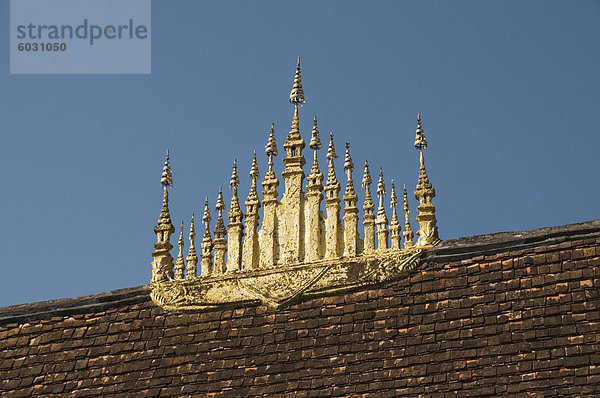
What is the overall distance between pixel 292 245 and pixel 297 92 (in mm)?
2617

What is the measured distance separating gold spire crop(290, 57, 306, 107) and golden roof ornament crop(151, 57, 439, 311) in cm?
24

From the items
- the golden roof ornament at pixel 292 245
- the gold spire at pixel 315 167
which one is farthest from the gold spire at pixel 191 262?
the gold spire at pixel 315 167

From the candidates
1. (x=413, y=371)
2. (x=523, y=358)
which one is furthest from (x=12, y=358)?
(x=523, y=358)

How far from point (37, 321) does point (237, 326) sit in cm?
335

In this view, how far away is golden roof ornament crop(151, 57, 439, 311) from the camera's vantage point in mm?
19078

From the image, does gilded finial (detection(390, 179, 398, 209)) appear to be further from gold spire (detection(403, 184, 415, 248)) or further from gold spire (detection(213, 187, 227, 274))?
gold spire (detection(213, 187, 227, 274))

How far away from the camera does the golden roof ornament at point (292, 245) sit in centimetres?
1908

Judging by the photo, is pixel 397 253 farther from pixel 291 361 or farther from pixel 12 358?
pixel 12 358

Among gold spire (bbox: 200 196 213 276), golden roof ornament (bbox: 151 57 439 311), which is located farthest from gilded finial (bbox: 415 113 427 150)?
gold spire (bbox: 200 196 213 276)

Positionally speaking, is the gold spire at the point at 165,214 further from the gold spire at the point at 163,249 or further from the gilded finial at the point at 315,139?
the gilded finial at the point at 315,139

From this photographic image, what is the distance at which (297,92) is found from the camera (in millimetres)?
20891

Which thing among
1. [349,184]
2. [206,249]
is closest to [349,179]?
[349,184]

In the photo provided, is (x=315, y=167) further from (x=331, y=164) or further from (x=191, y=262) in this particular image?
(x=191, y=262)

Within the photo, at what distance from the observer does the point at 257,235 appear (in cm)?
2002
